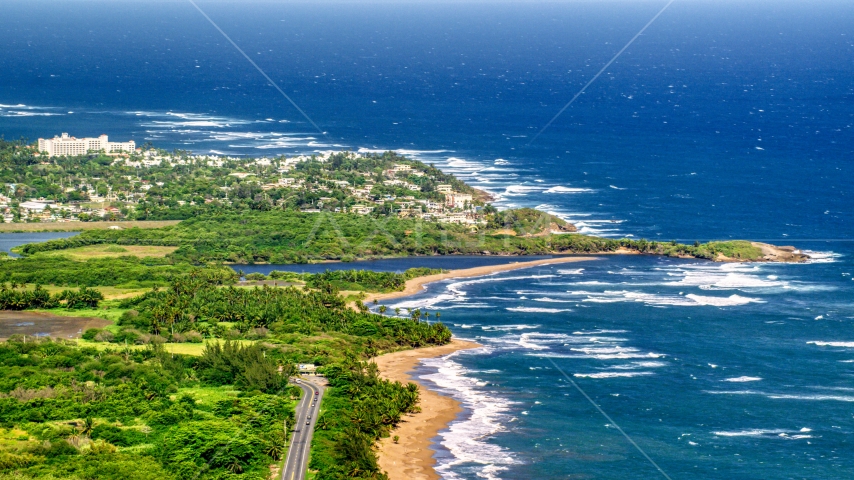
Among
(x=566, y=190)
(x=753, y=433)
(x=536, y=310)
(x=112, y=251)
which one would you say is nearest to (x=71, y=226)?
(x=112, y=251)

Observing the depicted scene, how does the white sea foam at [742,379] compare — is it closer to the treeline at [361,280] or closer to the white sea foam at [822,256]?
the treeline at [361,280]

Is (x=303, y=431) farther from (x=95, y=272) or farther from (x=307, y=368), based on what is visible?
(x=95, y=272)

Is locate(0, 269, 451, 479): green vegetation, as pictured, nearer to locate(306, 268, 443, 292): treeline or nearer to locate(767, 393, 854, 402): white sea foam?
locate(306, 268, 443, 292): treeline

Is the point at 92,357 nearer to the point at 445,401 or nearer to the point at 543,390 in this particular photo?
the point at 445,401

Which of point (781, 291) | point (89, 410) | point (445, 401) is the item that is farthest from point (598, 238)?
point (89, 410)

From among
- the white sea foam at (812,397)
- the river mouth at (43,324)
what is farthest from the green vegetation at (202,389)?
the white sea foam at (812,397)

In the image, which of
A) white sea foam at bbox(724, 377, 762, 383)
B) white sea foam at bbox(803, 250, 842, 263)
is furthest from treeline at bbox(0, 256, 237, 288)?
white sea foam at bbox(803, 250, 842, 263)
